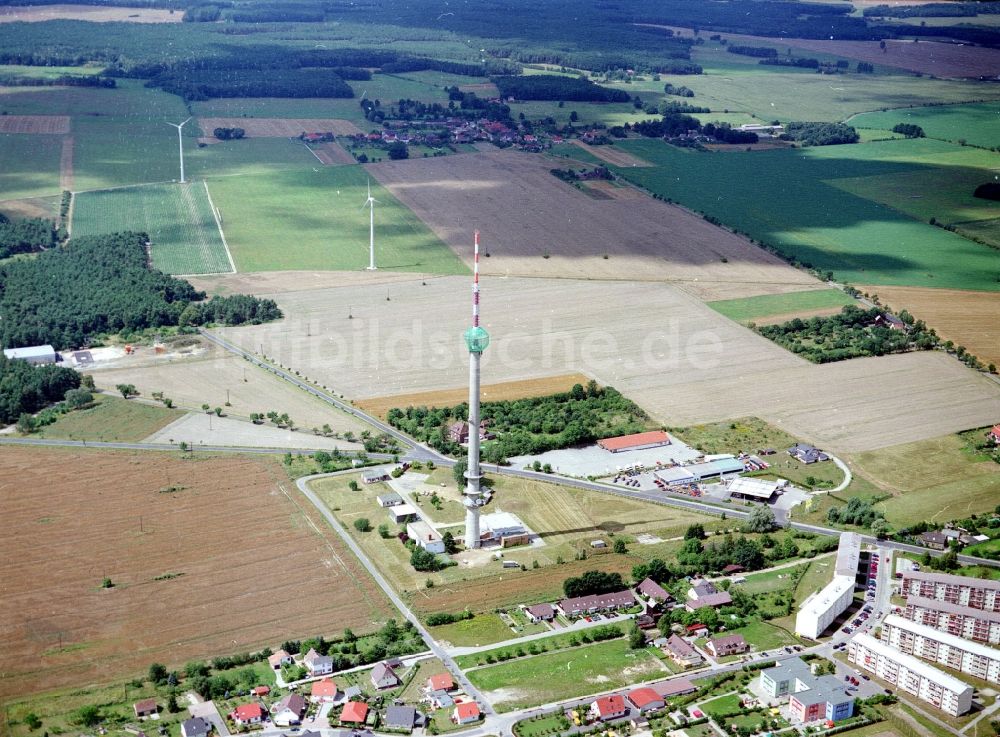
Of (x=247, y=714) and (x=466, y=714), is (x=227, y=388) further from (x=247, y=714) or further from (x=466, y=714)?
(x=466, y=714)

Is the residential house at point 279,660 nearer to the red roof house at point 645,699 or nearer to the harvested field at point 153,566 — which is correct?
the harvested field at point 153,566

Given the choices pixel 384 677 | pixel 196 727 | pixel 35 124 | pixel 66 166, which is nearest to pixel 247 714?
pixel 196 727

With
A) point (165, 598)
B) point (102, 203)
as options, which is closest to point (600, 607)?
point (165, 598)

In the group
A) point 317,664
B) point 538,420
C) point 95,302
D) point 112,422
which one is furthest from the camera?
point 95,302

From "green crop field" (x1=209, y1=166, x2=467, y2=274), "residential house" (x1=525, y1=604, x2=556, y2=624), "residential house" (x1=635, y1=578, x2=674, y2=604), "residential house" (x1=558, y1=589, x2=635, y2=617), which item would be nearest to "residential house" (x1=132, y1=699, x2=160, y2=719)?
"residential house" (x1=525, y1=604, x2=556, y2=624)

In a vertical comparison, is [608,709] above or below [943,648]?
below
